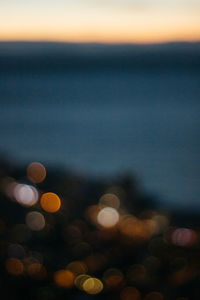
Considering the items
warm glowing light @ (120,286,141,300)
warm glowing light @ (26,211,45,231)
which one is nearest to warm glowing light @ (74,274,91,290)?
warm glowing light @ (120,286,141,300)

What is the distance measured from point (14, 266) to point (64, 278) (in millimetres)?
256

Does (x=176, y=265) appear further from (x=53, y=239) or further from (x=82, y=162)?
(x=82, y=162)

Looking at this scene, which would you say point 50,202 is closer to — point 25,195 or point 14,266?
point 25,195

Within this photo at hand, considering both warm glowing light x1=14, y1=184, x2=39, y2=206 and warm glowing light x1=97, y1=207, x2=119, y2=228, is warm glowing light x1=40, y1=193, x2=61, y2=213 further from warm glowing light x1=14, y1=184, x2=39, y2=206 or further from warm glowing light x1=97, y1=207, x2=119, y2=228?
warm glowing light x1=97, y1=207, x2=119, y2=228

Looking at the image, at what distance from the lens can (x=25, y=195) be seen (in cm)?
396

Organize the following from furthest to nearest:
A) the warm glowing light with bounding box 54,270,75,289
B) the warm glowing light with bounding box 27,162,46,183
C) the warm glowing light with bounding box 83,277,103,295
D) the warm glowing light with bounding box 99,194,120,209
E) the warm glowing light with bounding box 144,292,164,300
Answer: the warm glowing light with bounding box 27,162,46,183
the warm glowing light with bounding box 99,194,120,209
the warm glowing light with bounding box 54,270,75,289
the warm glowing light with bounding box 83,277,103,295
the warm glowing light with bounding box 144,292,164,300

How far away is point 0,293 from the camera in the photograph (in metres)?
2.67

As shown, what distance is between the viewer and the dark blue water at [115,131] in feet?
27.3

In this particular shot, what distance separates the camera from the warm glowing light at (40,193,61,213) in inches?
154

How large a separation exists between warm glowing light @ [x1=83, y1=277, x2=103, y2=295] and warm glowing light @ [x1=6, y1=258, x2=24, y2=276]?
339mm

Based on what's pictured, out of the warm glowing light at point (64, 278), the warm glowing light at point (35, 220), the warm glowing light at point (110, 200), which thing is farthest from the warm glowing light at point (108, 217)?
the warm glowing light at point (64, 278)

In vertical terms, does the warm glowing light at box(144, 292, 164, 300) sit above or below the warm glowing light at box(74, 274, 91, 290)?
below

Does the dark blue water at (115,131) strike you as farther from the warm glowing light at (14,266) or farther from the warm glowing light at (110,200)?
the warm glowing light at (14,266)

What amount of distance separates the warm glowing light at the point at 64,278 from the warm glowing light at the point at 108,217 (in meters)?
0.82
